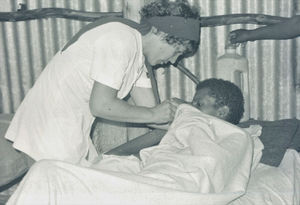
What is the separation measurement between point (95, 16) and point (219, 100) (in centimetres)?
155

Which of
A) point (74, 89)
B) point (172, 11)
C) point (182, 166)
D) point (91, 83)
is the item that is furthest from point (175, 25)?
point (182, 166)

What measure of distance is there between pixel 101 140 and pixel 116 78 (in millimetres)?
1724

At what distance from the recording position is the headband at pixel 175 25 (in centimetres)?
269

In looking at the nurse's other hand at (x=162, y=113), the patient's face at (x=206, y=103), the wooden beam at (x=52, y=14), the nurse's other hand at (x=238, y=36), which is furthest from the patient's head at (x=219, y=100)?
the wooden beam at (x=52, y=14)

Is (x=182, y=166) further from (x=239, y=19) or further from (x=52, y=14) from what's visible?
(x=52, y=14)

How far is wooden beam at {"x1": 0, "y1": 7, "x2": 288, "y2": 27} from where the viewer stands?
12.3 ft

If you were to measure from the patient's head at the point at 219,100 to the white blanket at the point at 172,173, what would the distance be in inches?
6.1

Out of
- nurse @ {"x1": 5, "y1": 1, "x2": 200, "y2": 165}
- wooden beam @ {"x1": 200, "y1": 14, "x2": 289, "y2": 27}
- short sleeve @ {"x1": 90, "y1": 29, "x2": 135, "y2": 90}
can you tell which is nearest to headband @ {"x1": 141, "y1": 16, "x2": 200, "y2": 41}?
nurse @ {"x1": 5, "y1": 1, "x2": 200, "y2": 165}

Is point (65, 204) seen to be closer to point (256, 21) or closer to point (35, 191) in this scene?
point (35, 191)

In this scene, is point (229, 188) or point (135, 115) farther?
point (135, 115)

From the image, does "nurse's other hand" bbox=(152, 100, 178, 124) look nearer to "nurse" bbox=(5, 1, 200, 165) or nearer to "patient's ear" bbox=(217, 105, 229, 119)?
"nurse" bbox=(5, 1, 200, 165)

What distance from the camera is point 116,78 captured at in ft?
8.13

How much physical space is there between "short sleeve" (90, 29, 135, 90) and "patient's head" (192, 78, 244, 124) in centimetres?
83

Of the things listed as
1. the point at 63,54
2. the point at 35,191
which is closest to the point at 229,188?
the point at 35,191
